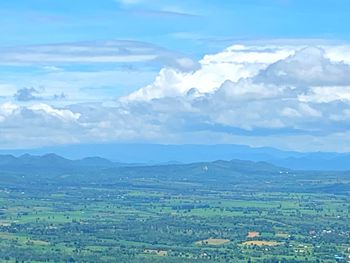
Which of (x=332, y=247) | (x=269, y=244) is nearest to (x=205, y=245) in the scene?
(x=269, y=244)

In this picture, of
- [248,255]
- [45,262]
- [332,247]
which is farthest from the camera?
[332,247]

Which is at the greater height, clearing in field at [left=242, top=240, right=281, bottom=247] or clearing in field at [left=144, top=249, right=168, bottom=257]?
clearing in field at [left=242, top=240, right=281, bottom=247]

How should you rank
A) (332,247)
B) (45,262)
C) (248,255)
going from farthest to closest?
(332,247), (248,255), (45,262)

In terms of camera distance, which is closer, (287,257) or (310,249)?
(287,257)

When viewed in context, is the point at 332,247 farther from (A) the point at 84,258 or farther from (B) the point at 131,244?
(A) the point at 84,258

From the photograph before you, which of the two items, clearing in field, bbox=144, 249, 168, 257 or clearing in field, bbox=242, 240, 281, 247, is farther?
clearing in field, bbox=242, 240, 281, 247

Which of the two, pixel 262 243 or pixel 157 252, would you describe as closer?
pixel 157 252

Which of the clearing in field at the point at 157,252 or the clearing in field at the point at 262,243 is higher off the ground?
the clearing in field at the point at 262,243

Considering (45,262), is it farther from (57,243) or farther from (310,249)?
(310,249)

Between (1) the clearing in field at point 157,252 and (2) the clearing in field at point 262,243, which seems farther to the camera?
(2) the clearing in field at point 262,243

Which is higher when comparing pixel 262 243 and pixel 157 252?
pixel 262 243

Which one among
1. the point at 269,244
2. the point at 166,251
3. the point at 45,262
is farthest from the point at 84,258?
the point at 269,244
